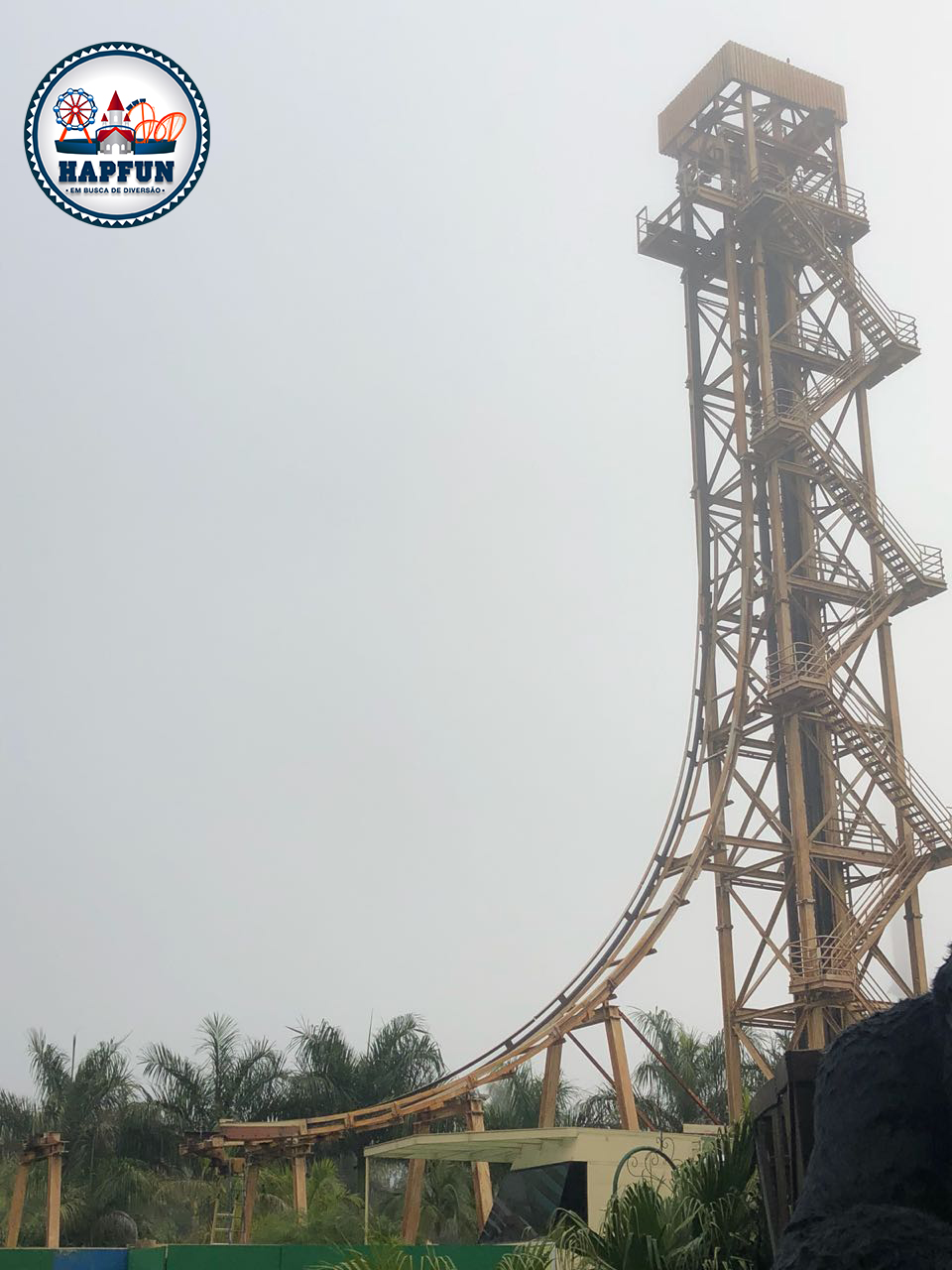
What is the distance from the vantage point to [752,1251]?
956cm

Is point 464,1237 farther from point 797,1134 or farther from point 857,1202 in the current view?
point 857,1202

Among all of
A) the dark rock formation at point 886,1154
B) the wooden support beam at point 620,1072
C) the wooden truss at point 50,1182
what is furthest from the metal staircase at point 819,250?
the dark rock formation at point 886,1154

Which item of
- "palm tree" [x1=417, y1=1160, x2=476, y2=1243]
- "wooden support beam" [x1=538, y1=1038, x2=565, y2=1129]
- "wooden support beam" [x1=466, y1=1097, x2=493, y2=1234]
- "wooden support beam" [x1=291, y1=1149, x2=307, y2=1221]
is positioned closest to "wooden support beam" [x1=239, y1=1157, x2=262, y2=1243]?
"wooden support beam" [x1=291, y1=1149, x2=307, y2=1221]

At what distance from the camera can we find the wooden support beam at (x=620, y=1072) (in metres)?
28.7

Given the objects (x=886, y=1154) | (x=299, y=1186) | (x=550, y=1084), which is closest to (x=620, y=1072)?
(x=550, y=1084)

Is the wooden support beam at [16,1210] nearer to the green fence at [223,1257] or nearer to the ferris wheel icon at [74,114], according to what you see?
the green fence at [223,1257]

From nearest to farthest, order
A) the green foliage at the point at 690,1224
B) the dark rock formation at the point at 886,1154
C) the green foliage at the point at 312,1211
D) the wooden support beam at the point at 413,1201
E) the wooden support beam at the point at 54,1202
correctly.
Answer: the dark rock formation at the point at 886,1154, the green foliage at the point at 690,1224, the wooden support beam at the point at 54,1202, the wooden support beam at the point at 413,1201, the green foliage at the point at 312,1211


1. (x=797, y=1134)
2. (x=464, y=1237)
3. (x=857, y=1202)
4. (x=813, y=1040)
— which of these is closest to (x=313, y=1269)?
(x=797, y=1134)

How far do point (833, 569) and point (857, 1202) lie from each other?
109ft

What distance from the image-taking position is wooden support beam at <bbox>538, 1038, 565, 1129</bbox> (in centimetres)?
2933

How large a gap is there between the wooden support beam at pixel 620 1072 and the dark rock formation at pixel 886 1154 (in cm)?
2507

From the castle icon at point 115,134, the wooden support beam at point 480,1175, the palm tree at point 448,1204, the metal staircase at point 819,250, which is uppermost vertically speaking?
the metal staircase at point 819,250

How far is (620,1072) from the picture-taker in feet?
95.9

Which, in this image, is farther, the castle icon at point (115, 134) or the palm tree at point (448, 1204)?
the palm tree at point (448, 1204)
